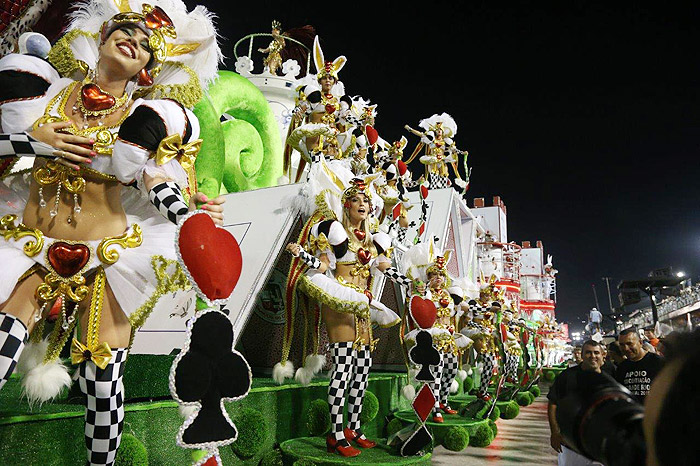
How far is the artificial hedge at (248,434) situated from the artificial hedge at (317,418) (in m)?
0.85

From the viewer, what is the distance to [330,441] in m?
3.61

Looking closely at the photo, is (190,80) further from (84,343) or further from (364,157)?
(364,157)

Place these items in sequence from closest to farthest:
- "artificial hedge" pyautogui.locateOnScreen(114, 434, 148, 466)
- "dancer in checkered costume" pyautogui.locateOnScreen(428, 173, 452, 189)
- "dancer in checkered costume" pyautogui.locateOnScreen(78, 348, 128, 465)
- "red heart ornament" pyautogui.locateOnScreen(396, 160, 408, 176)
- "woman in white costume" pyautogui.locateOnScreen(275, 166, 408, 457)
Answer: "dancer in checkered costume" pyautogui.locateOnScreen(78, 348, 128, 465) → "artificial hedge" pyautogui.locateOnScreen(114, 434, 148, 466) → "woman in white costume" pyautogui.locateOnScreen(275, 166, 408, 457) → "red heart ornament" pyautogui.locateOnScreen(396, 160, 408, 176) → "dancer in checkered costume" pyautogui.locateOnScreen(428, 173, 452, 189)

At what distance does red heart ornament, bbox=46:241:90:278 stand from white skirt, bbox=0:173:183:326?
0.02 meters

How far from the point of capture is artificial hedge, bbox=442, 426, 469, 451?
4.89 m

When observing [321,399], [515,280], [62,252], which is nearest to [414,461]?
[321,399]

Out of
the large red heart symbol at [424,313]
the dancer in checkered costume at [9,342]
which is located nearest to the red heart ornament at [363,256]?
the large red heart symbol at [424,313]

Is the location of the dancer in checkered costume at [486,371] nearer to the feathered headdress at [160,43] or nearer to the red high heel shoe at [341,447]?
the red high heel shoe at [341,447]

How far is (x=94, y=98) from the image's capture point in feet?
6.73

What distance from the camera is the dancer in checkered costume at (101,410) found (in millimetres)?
1808

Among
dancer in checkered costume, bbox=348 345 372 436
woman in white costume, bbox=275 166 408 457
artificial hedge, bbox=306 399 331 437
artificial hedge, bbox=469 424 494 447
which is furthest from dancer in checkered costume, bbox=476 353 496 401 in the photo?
dancer in checkered costume, bbox=348 345 372 436

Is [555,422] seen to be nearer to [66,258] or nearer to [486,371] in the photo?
[66,258]

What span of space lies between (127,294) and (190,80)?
3.40ft

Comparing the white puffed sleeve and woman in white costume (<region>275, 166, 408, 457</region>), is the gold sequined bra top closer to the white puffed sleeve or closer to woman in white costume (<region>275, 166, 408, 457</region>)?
the white puffed sleeve
